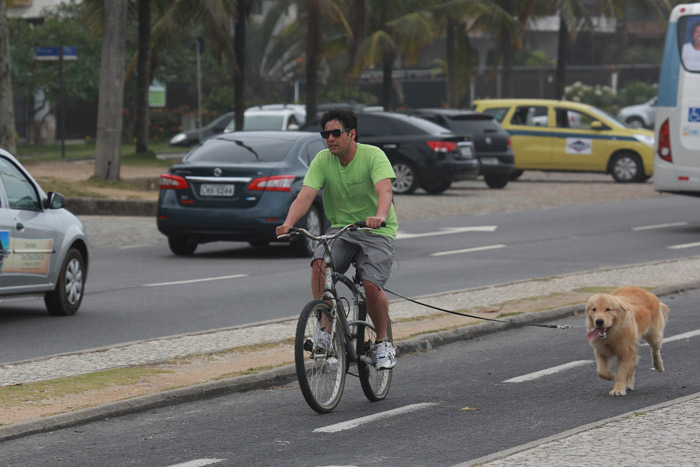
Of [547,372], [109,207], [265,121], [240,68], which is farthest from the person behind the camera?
[265,121]

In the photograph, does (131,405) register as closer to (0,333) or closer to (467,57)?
(0,333)

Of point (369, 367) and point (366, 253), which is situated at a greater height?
point (366, 253)

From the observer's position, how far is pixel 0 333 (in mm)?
10750

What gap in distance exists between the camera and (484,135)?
98.9 ft

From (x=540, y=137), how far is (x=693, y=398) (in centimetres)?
2517

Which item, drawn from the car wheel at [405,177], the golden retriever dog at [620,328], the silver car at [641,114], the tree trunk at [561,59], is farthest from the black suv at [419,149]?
the silver car at [641,114]

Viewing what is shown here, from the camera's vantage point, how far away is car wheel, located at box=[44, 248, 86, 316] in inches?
465

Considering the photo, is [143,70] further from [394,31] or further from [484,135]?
[484,135]

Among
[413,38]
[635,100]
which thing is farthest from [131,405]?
[635,100]

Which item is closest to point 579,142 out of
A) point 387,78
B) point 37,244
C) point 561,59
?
point 387,78

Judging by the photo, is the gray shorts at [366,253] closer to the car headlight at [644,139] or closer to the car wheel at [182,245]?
the car wheel at [182,245]

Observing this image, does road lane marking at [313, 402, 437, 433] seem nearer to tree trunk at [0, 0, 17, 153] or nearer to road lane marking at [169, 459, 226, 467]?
road lane marking at [169, 459, 226, 467]

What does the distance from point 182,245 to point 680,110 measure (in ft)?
24.6

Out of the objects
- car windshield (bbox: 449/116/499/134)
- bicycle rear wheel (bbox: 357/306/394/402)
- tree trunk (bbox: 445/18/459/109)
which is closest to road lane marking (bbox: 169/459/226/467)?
bicycle rear wheel (bbox: 357/306/394/402)
